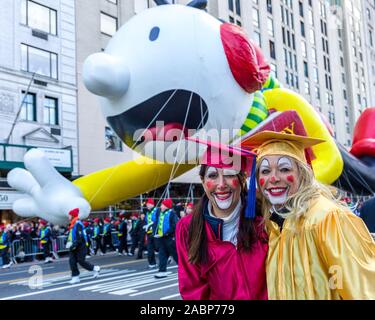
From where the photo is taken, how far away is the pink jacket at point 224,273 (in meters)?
2.76

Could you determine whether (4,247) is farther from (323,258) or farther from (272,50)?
(272,50)

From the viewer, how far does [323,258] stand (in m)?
2.39

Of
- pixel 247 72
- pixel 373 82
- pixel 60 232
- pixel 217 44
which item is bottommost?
pixel 60 232

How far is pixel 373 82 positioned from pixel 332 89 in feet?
48.4

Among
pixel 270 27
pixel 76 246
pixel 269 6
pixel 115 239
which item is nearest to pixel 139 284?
pixel 76 246

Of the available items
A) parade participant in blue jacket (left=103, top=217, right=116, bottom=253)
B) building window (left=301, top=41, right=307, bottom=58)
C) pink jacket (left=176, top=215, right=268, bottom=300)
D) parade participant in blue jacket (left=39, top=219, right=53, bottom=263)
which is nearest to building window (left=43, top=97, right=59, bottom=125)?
parade participant in blue jacket (left=103, top=217, right=116, bottom=253)

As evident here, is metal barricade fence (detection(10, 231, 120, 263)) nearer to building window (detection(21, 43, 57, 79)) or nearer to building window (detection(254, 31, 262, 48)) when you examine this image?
building window (detection(21, 43, 57, 79))

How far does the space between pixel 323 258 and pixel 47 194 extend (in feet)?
19.4

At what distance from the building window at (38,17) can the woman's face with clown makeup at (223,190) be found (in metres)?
17.5

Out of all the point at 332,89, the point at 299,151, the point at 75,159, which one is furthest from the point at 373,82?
the point at 299,151

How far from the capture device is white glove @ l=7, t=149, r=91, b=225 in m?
7.23

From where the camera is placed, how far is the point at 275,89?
7684mm

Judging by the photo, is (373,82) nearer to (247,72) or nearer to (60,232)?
(60,232)

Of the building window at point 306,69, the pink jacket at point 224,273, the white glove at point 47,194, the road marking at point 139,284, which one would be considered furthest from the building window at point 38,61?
the building window at point 306,69
